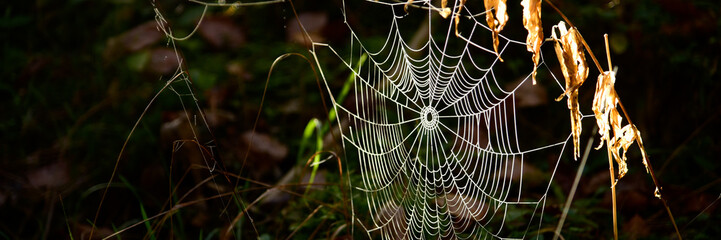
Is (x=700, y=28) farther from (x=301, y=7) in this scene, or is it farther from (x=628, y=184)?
(x=301, y=7)

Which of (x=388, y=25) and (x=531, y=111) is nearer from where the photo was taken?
(x=531, y=111)

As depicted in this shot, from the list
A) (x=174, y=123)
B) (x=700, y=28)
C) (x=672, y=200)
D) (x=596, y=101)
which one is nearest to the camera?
(x=596, y=101)

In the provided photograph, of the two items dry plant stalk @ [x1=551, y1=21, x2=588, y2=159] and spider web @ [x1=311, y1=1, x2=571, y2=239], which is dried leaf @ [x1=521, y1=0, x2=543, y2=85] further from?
spider web @ [x1=311, y1=1, x2=571, y2=239]

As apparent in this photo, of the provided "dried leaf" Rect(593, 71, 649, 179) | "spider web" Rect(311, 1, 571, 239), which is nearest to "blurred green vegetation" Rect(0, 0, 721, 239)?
"spider web" Rect(311, 1, 571, 239)

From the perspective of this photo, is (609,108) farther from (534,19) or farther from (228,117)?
(228,117)

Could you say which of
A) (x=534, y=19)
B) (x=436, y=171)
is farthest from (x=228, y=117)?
(x=534, y=19)

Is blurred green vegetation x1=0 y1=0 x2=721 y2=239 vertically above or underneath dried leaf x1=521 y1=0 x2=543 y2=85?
underneath

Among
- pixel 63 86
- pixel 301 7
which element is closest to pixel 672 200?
pixel 301 7

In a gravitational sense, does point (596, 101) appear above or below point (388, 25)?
above
